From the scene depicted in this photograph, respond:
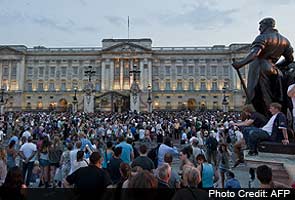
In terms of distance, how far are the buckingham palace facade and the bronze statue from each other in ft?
239

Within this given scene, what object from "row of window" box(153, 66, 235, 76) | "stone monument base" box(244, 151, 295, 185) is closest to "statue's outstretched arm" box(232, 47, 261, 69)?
"stone monument base" box(244, 151, 295, 185)

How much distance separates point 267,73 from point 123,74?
76.5 metres

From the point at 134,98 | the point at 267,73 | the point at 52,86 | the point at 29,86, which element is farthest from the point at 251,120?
the point at 29,86

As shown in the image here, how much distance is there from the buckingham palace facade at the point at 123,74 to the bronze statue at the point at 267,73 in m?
72.8

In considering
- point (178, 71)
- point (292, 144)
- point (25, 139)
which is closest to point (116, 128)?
point (25, 139)

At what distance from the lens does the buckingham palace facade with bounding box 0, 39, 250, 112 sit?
8162 centimetres

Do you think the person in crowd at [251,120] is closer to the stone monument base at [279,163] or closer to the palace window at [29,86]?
the stone monument base at [279,163]

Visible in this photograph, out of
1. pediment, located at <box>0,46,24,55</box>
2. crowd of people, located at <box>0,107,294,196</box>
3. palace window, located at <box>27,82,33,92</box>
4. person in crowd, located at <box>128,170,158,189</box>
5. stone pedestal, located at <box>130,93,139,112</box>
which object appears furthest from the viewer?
palace window, located at <box>27,82,33,92</box>

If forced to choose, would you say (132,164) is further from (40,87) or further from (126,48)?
(40,87)

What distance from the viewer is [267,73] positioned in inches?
258

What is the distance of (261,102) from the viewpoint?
665 cm

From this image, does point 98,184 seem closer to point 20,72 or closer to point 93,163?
point 93,163

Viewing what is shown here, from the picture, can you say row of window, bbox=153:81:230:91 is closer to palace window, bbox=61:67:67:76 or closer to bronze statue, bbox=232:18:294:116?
palace window, bbox=61:67:67:76

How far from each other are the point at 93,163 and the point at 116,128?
561 inches
